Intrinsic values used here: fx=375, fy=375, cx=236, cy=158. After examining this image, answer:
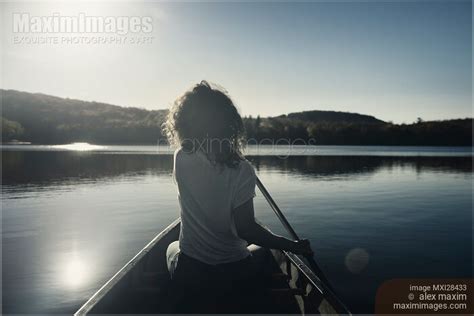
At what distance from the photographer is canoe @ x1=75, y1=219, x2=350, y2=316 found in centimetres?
420

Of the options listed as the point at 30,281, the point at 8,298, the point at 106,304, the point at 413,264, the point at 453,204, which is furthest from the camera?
the point at 453,204

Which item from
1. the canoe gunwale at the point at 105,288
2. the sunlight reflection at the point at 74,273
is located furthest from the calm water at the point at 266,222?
the canoe gunwale at the point at 105,288

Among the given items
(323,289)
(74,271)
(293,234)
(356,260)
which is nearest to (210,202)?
(323,289)

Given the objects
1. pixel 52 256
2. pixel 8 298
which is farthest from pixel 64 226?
pixel 8 298

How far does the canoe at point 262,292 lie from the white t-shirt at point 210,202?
2.37ft

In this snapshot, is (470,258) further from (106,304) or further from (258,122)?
(258,122)

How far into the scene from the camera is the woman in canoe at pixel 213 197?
3.33 m

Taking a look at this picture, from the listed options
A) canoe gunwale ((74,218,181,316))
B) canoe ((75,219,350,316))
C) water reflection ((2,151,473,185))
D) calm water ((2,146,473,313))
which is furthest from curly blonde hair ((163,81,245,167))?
water reflection ((2,151,473,185))

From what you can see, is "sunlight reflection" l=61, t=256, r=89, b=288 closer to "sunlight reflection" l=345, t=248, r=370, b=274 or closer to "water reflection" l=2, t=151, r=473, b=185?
"sunlight reflection" l=345, t=248, r=370, b=274

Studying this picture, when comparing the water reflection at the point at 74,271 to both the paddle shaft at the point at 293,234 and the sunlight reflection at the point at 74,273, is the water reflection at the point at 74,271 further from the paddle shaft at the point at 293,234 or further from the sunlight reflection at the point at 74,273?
the paddle shaft at the point at 293,234

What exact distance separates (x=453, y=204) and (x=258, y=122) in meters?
159

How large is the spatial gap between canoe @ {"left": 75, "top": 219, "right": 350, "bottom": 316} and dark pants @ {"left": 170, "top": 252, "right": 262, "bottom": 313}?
1.29ft

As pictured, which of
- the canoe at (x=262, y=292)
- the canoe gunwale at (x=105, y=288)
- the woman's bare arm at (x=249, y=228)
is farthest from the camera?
the canoe at (x=262, y=292)

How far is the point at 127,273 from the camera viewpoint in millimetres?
5168
